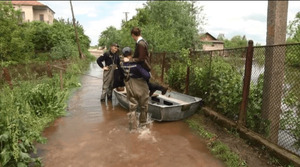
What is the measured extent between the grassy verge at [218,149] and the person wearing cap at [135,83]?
1258 millimetres

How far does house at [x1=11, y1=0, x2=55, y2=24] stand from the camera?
4462cm

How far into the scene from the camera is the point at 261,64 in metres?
4.11

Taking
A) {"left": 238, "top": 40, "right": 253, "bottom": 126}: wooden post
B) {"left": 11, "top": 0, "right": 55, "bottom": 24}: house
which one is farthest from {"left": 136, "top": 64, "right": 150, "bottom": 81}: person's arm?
{"left": 11, "top": 0, "right": 55, "bottom": 24}: house

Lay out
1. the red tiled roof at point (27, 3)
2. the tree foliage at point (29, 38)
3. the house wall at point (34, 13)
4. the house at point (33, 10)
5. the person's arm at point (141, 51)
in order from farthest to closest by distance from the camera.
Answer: the house wall at point (34, 13), the house at point (33, 10), the red tiled roof at point (27, 3), the tree foliage at point (29, 38), the person's arm at point (141, 51)

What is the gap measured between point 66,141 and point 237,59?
403 cm

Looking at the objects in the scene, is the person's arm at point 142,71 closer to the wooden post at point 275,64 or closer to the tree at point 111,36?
the wooden post at point 275,64

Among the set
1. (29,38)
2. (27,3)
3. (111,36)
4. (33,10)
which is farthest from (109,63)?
(111,36)

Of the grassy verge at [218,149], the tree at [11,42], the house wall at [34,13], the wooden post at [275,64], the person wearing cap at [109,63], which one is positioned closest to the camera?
the grassy verge at [218,149]

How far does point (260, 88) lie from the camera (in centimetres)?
439

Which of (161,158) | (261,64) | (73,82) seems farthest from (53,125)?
(73,82)

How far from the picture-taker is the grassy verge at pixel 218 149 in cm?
356

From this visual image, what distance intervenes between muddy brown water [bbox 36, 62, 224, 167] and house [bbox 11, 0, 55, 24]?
4733 centimetres

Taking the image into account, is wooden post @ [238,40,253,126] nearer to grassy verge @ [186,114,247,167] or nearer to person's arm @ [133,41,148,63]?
grassy verge @ [186,114,247,167]

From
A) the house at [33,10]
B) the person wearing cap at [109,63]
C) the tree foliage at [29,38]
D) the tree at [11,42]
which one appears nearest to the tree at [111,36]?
the house at [33,10]
